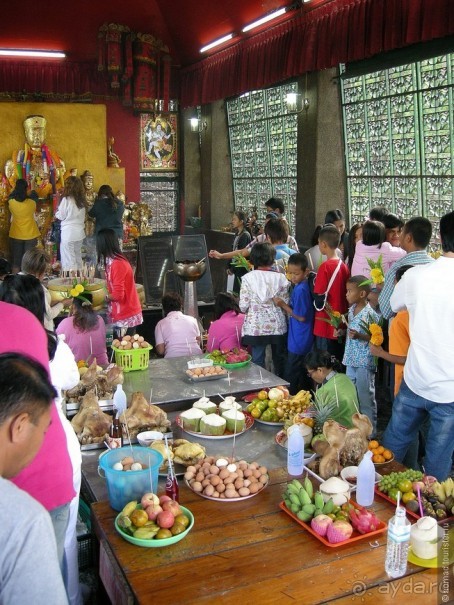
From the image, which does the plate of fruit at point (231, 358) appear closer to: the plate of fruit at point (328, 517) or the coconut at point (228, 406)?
the coconut at point (228, 406)

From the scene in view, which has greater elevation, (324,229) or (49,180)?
(49,180)

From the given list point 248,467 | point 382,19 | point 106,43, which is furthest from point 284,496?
point 106,43

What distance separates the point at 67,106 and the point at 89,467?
361 inches

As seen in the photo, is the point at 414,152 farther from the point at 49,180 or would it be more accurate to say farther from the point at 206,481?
the point at 49,180

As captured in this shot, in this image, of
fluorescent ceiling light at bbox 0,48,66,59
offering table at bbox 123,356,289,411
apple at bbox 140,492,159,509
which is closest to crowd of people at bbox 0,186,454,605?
apple at bbox 140,492,159,509

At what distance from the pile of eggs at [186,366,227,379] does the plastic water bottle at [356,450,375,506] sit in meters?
1.67

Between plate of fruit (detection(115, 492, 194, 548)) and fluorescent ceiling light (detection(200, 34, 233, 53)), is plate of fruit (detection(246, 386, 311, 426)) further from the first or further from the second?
fluorescent ceiling light (detection(200, 34, 233, 53))

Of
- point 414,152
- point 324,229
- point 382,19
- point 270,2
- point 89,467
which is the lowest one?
point 89,467

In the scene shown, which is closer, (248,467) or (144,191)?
(248,467)

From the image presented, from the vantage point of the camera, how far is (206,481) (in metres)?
2.59

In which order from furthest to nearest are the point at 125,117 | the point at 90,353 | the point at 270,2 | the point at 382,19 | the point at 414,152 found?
the point at 125,117 → the point at 270,2 → the point at 414,152 → the point at 382,19 → the point at 90,353

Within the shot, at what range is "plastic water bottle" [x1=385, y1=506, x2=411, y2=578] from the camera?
2049 mm

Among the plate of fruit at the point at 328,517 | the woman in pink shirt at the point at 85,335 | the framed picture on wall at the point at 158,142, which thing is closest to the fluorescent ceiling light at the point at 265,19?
the framed picture on wall at the point at 158,142

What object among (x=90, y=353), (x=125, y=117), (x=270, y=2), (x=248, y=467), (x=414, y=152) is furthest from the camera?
(x=125, y=117)
